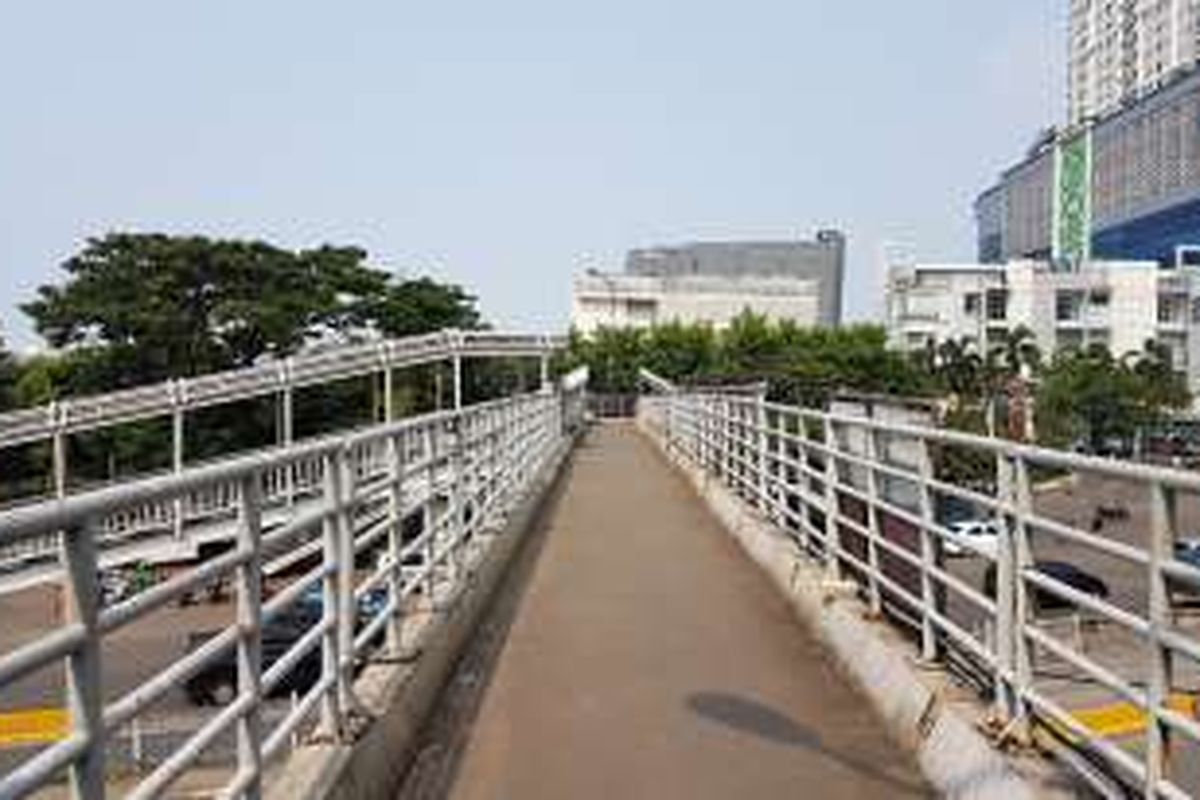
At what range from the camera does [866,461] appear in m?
10.4

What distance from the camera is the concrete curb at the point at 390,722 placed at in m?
6.39

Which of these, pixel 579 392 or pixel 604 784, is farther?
pixel 579 392

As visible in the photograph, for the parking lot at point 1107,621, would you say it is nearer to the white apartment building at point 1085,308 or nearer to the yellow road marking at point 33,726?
the yellow road marking at point 33,726

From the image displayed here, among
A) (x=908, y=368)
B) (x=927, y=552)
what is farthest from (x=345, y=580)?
(x=908, y=368)

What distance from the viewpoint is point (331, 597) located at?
7.17 m

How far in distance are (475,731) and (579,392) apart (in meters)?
48.0

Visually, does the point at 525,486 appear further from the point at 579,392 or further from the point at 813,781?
the point at 579,392

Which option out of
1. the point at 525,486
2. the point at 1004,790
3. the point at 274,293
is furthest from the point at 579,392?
the point at 1004,790

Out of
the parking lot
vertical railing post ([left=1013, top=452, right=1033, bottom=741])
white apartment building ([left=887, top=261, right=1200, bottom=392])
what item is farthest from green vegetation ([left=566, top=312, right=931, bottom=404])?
vertical railing post ([left=1013, top=452, right=1033, bottom=741])

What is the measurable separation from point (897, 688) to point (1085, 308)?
147500 mm

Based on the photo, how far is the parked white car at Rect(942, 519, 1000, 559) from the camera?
7457 millimetres

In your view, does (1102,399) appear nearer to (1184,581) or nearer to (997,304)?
(997,304)

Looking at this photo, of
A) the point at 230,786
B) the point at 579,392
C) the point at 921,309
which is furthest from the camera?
the point at 921,309

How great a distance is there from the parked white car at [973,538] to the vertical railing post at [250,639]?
10.1ft
